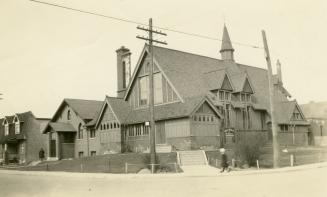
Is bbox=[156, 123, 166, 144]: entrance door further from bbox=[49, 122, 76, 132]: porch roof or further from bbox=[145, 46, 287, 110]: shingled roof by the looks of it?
bbox=[49, 122, 76, 132]: porch roof

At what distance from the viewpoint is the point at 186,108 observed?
36.8 metres

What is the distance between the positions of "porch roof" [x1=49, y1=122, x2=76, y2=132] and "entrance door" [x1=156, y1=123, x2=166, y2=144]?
629 inches

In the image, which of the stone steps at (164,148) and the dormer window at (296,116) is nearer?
the stone steps at (164,148)

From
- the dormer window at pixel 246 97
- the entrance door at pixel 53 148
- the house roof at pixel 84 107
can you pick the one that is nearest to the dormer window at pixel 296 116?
the dormer window at pixel 246 97

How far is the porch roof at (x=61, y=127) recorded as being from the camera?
50156 mm

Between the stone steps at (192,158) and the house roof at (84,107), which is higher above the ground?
the house roof at (84,107)

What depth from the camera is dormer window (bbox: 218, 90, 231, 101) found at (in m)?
42.8

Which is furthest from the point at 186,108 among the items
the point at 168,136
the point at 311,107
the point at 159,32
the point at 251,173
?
the point at 311,107

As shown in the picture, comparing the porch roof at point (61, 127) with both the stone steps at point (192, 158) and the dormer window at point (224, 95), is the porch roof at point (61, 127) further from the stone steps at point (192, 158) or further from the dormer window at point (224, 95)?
the stone steps at point (192, 158)

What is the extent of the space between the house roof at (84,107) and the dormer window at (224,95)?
16.4 m

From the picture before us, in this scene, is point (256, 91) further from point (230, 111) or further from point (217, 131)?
point (217, 131)

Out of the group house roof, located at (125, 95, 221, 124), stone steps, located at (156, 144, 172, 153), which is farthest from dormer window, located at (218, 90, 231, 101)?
stone steps, located at (156, 144, 172, 153)

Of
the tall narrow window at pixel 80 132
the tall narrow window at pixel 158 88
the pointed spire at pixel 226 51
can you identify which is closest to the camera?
the tall narrow window at pixel 158 88

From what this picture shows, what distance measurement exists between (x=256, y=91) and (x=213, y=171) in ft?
87.3
